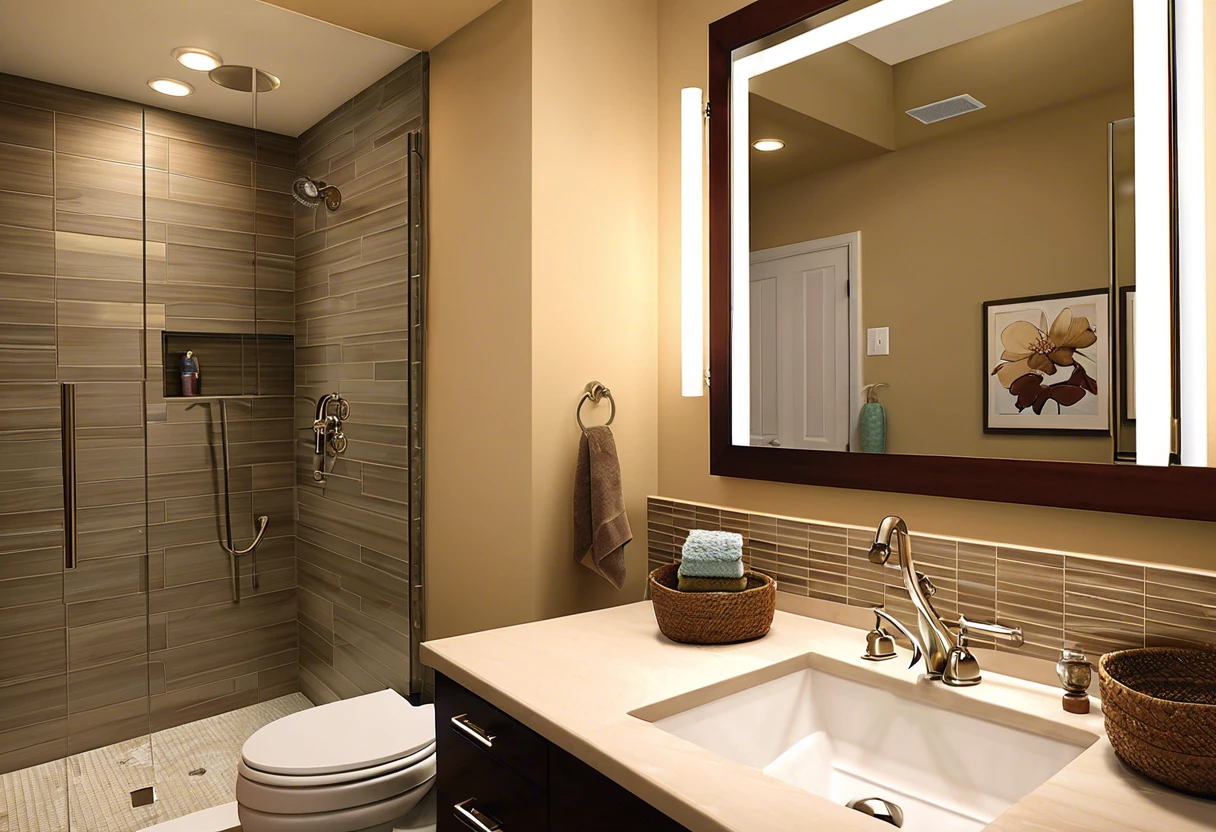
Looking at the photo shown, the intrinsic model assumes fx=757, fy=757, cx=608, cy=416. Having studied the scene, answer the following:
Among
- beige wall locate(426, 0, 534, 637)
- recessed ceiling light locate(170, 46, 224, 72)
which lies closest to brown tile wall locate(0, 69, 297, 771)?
recessed ceiling light locate(170, 46, 224, 72)

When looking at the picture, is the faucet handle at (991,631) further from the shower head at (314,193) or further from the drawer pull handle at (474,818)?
the shower head at (314,193)

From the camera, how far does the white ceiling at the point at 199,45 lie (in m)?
1.67

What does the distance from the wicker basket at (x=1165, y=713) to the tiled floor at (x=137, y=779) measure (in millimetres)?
1819

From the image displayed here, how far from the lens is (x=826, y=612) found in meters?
1.57

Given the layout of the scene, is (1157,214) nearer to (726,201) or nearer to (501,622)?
(726,201)

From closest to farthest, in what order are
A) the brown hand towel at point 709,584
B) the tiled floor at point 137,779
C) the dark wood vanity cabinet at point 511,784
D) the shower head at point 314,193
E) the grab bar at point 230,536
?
the dark wood vanity cabinet at point 511,784 < the brown hand towel at point 709,584 < the tiled floor at point 137,779 < the grab bar at point 230,536 < the shower head at point 314,193

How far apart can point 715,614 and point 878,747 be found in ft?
1.13

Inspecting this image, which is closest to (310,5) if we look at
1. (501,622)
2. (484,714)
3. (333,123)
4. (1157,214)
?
(333,123)

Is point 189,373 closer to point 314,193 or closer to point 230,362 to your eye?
point 230,362

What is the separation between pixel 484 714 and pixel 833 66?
1443 mm

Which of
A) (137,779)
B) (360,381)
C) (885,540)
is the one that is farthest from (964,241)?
(137,779)

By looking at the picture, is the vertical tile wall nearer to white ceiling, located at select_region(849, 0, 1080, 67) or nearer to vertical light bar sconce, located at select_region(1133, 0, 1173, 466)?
white ceiling, located at select_region(849, 0, 1080, 67)

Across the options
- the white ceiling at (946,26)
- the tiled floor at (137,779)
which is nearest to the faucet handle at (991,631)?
the white ceiling at (946,26)

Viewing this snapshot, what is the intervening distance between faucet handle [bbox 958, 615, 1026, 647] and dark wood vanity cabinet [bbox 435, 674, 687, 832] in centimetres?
64
